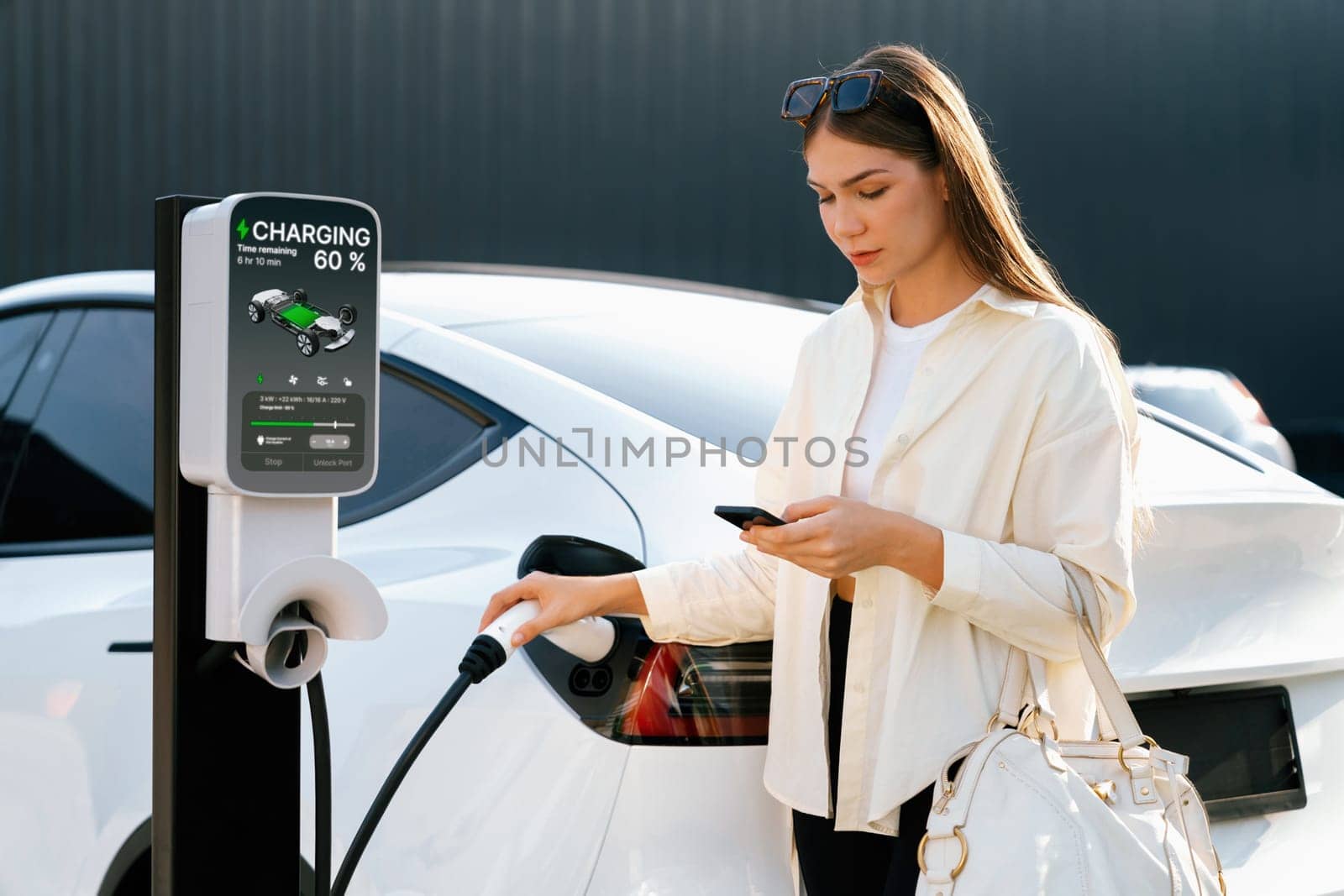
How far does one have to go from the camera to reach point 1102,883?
147 centimetres

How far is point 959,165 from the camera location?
5.77 ft

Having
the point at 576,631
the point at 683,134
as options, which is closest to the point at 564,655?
the point at 576,631

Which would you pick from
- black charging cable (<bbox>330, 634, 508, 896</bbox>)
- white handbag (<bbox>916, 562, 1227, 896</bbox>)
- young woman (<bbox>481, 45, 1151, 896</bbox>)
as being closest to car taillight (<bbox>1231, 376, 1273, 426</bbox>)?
young woman (<bbox>481, 45, 1151, 896</bbox>)

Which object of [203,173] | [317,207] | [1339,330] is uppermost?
[317,207]

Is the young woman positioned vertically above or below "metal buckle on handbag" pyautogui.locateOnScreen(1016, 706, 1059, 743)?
above

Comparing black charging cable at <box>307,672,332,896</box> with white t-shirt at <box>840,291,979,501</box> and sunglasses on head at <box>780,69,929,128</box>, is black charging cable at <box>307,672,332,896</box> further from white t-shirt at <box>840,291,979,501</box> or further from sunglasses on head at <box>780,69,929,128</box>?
sunglasses on head at <box>780,69,929,128</box>

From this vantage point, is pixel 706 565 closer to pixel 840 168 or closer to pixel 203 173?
pixel 840 168

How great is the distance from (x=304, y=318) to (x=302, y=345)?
0.03 metres

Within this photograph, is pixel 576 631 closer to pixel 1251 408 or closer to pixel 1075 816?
pixel 1075 816

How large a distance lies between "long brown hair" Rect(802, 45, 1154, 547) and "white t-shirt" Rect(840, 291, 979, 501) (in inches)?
3.2

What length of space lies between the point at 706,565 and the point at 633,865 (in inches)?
14.8

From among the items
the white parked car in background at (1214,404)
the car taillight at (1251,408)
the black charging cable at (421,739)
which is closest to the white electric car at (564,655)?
the black charging cable at (421,739)

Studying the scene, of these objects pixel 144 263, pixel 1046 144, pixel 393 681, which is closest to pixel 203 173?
pixel 144 263

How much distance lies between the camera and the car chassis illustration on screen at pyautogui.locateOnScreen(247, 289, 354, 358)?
51.2 inches
